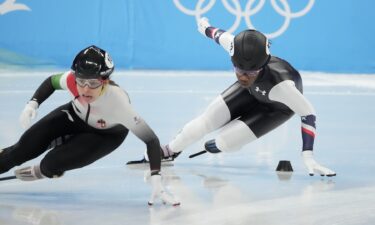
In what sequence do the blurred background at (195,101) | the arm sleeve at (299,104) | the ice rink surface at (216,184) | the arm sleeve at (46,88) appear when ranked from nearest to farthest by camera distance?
the ice rink surface at (216,184)
the blurred background at (195,101)
the arm sleeve at (46,88)
the arm sleeve at (299,104)

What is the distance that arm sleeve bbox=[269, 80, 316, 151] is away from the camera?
569 centimetres

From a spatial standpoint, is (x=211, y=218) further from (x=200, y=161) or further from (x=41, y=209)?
(x=200, y=161)

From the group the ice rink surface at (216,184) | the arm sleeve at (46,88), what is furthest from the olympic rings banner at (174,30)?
the arm sleeve at (46,88)

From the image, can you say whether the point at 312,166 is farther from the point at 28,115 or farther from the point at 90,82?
the point at 28,115

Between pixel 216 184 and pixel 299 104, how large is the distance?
33.3 inches

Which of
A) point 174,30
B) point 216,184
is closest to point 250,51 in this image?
point 216,184

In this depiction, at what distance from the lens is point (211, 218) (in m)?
4.49

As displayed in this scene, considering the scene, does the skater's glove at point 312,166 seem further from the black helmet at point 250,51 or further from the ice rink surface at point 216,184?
the black helmet at point 250,51

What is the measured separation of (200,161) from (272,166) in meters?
0.63

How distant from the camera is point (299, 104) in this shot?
5.71 meters

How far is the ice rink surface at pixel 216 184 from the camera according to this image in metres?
4.53

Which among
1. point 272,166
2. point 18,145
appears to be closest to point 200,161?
point 272,166

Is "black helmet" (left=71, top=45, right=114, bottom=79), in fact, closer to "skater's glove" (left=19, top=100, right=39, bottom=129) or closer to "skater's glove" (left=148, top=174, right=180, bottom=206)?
"skater's glove" (left=19, top=100, right=39, bottom=129)

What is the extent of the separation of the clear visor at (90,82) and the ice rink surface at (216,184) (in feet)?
2.44
